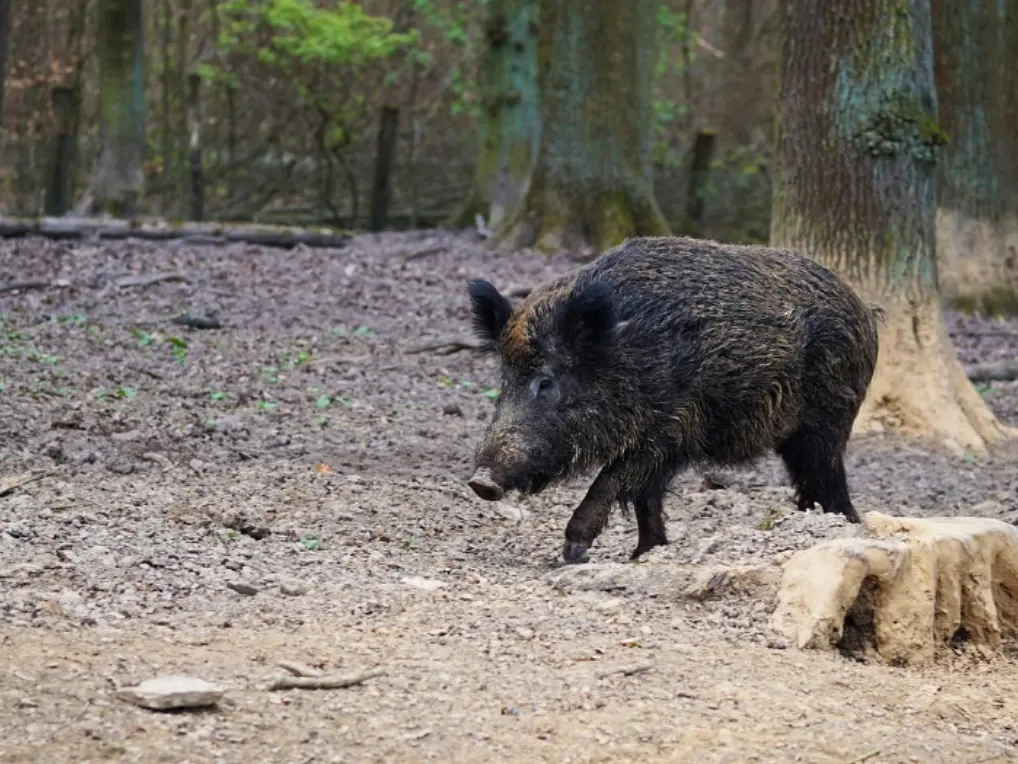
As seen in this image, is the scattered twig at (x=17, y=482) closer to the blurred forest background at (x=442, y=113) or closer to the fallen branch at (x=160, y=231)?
the blurred forest background at (x=442, y=113)

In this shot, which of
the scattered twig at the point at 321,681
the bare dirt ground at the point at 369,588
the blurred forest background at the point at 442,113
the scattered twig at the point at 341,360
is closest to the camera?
the bare dirt ground at the point at 369,588

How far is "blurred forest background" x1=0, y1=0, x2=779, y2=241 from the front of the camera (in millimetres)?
24562

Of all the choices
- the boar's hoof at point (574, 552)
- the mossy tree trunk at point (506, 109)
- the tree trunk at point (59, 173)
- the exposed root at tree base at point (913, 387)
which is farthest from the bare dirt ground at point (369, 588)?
the mossy tree trunk at point (506, 109)

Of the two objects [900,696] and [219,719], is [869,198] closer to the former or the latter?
[900,696]

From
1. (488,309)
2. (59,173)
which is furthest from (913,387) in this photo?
(59,173)

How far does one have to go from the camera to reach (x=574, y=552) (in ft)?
21.8

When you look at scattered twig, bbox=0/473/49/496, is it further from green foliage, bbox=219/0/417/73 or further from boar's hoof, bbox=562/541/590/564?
green foliage, bbox=219/0/417/73

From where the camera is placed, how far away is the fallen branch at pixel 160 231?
15.2 m

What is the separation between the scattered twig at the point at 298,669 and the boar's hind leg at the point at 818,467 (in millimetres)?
3768

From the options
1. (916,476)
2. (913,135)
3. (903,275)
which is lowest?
(916,476)

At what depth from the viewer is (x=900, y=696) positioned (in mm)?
4848

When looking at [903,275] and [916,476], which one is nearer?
[916,476]

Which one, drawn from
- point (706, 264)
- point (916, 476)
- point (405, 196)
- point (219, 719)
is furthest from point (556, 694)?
point (405, 196)

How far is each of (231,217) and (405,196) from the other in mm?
2913
